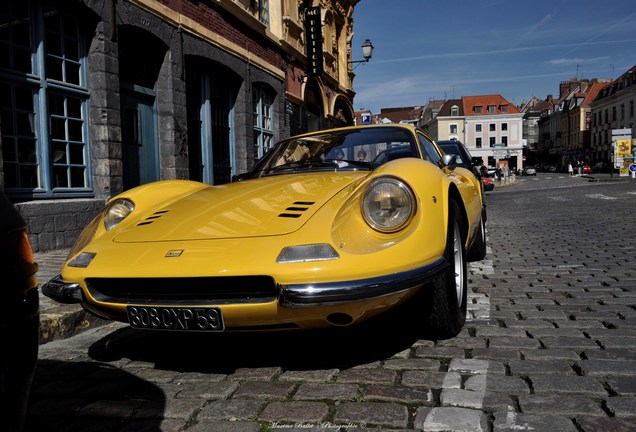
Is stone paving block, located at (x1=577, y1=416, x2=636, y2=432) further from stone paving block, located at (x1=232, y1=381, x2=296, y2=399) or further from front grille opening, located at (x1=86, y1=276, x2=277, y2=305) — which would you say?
front grille opening, located at (x1=86, y1=276, x2=277, y2=305)

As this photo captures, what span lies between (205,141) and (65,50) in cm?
389

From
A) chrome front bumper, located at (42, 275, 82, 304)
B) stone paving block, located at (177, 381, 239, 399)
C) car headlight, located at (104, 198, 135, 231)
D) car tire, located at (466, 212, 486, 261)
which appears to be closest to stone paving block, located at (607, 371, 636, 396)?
stone paving block, located at (177, 381, 239, 399)

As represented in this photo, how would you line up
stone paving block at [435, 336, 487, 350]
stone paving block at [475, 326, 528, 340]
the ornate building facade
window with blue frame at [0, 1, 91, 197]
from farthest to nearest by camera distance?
the ornate building facade → window with blue frame at [0, 1, 91, 197] → stone paving block at [475, 326, 528, 340] → stone paving block at [435, 336, 487, 350]

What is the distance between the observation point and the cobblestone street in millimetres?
2102

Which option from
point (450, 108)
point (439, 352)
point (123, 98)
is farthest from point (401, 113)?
point (439, 352)

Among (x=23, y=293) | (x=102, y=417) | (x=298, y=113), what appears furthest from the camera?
(x=298, y=113)

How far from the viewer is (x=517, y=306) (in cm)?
387

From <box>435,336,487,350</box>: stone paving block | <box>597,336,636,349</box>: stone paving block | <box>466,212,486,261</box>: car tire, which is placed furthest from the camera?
<box>466,212,486,261</box>: car tire

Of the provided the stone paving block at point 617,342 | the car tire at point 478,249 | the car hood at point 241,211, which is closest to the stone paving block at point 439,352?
the stone paving block at point 617,342

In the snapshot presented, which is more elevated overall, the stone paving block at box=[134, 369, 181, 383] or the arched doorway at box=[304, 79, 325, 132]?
the arched doorway at box=[304, 79, 325, 132]

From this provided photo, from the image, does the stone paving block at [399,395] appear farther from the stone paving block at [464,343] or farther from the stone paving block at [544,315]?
the stone paving block at [544,315]

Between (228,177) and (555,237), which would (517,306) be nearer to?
(555,237)

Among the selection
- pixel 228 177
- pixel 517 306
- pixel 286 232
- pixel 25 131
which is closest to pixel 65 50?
pixel 25 131

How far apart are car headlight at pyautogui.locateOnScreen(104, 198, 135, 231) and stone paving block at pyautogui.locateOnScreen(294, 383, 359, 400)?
→ 5.34ft
